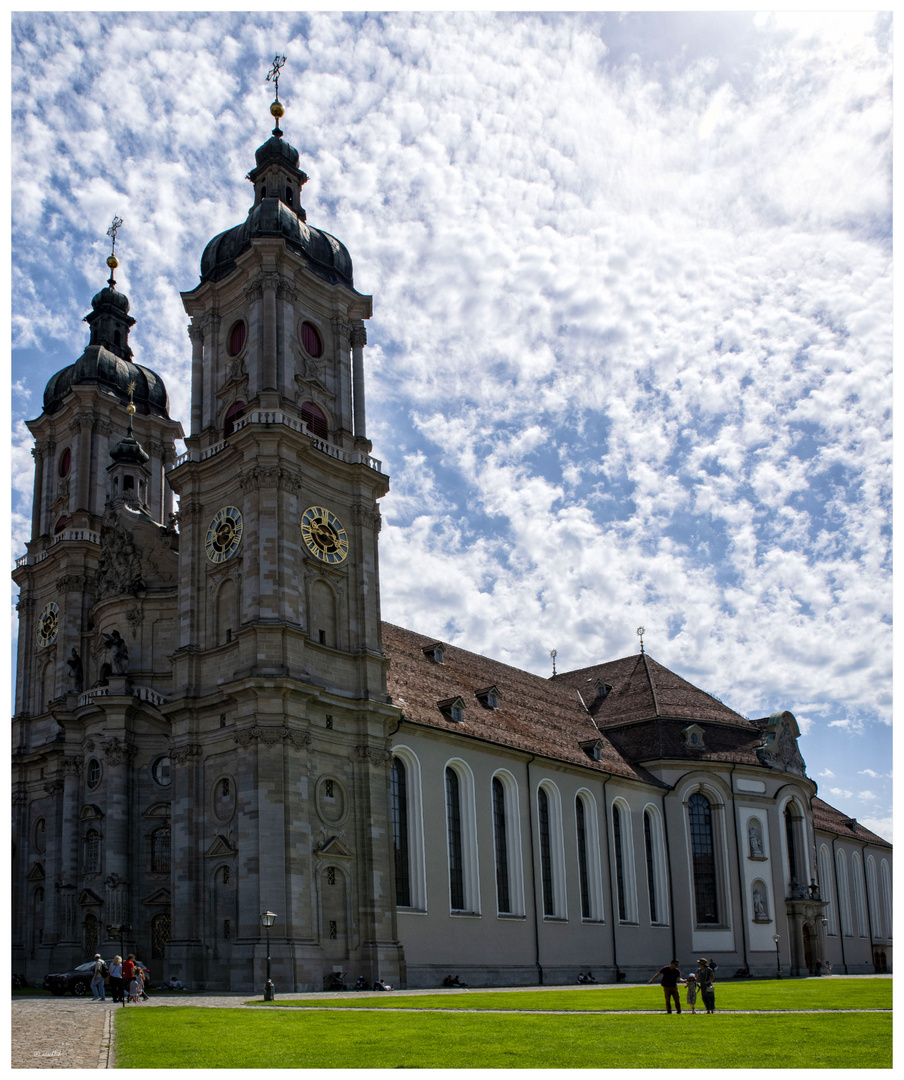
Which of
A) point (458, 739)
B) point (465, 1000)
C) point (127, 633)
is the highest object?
point (127, 633)

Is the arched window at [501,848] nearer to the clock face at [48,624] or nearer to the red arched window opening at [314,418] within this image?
the red arched window opening at [314,418]

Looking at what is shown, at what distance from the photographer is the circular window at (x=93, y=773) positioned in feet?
173

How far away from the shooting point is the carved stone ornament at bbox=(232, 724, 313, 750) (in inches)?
1693

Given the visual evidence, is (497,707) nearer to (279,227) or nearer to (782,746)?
(782,746)

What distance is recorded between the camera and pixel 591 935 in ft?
190

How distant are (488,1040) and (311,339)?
40.3 meters

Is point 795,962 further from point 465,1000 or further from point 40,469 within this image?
point 40,469

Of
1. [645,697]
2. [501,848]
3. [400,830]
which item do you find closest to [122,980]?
[400,830]

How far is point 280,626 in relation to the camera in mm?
44812

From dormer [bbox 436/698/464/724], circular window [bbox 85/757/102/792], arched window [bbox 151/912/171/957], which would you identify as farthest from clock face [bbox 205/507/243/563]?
arched window [bbox 151/912/171/957]

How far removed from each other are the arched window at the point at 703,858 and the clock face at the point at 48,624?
39.0 m

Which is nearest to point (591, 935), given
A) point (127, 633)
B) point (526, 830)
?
point (526, 830)

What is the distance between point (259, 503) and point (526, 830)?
21.8m

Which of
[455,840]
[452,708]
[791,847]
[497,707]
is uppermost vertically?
[497,707]
